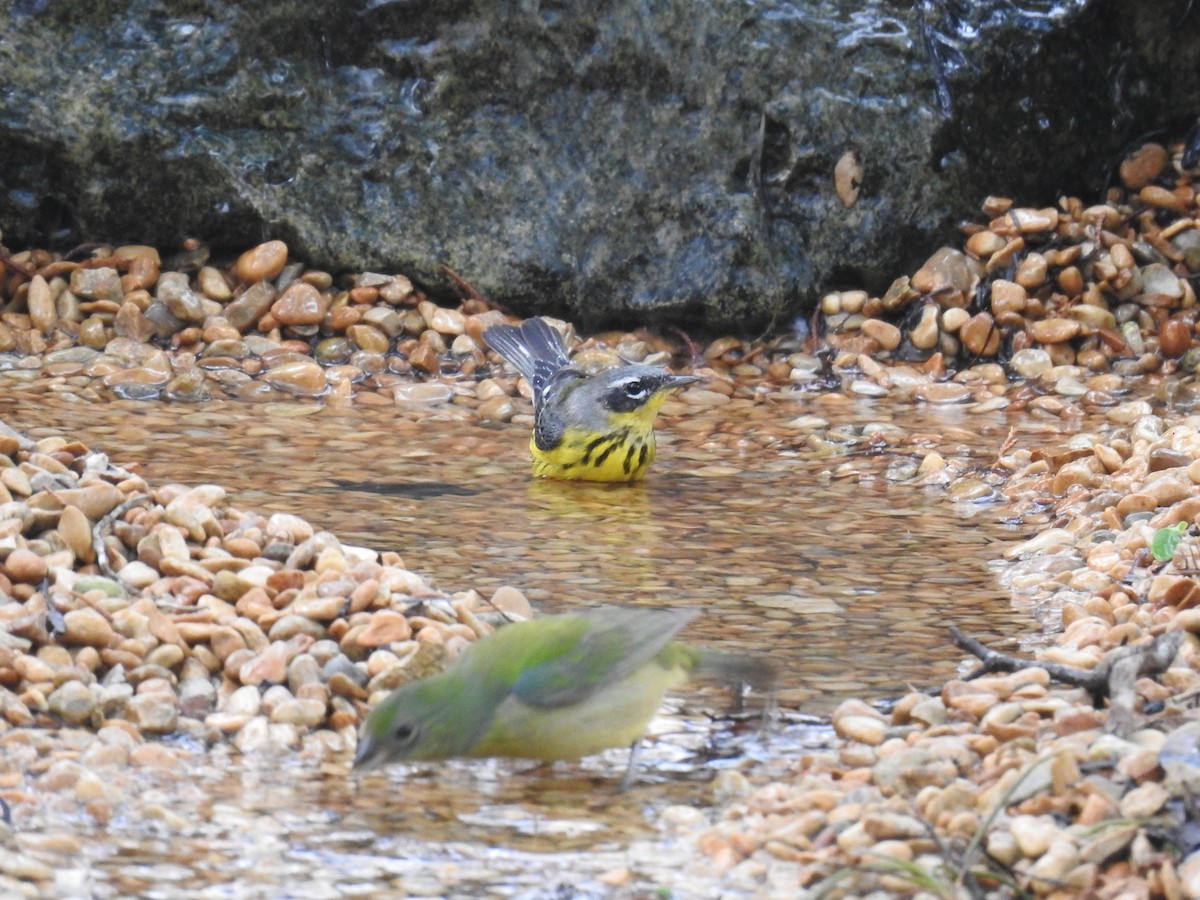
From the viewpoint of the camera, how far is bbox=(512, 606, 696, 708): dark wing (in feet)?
12.6

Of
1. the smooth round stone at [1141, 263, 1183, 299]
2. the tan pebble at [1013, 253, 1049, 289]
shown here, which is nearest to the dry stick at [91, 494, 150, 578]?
the tan pebble at [1013, 253, 1049, 289]

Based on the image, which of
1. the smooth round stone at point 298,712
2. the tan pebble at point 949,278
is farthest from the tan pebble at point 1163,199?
the smooth round stone at point 298,712

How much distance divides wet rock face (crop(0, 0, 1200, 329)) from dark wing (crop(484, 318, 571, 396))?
915 millimetres

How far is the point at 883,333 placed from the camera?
9375mm

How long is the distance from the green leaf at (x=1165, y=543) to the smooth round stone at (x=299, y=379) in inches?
184

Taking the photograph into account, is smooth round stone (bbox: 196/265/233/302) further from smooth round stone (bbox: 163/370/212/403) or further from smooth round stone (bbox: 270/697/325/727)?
smooth round stone (bbox: 270/697/325/727)

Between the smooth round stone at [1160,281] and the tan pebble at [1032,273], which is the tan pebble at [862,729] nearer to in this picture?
the tan pebble at [1032,273]

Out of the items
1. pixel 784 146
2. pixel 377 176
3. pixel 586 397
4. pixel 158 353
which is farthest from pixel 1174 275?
pixel 158 353

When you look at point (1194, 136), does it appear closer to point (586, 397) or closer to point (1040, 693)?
point (586, 397)

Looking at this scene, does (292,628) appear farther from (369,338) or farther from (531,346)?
(369,338)

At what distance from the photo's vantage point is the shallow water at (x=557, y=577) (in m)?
3.54

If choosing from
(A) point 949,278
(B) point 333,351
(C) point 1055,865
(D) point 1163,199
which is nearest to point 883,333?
(A) point 949,278

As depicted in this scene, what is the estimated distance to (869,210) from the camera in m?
9.63

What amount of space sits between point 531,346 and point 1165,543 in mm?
4317
